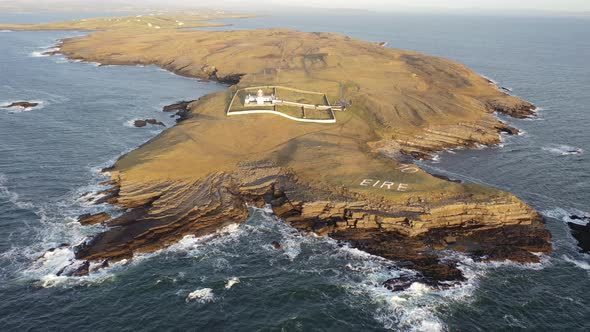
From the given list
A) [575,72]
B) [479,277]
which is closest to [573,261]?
[479,277]

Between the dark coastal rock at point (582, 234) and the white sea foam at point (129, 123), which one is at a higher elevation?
the white sea foam at point (129, 123)

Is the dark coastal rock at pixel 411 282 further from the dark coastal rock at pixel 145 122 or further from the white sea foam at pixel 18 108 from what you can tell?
the white sea foam at pixel 18 108

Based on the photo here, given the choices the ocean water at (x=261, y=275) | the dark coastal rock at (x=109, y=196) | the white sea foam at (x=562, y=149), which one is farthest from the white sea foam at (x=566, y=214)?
the dark coastal rock at (x=109, y=196)

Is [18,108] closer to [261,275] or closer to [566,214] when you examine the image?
[261,275]

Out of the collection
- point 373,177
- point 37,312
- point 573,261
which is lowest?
point 37,312

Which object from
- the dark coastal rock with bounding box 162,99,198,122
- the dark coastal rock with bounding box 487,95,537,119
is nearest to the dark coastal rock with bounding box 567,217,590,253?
the dark coastal rock with bounding box 487,95,537,119

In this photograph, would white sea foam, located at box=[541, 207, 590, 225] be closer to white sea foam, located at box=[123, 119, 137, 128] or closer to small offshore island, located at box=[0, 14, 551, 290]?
small offshore island, located at box=[0, 14, 551, 290]

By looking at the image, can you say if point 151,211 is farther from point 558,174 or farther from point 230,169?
point 558,174

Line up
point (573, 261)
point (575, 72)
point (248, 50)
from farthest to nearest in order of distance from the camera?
1. point (248, 50)
2. point (575, 72)
3. point (573, 261)
